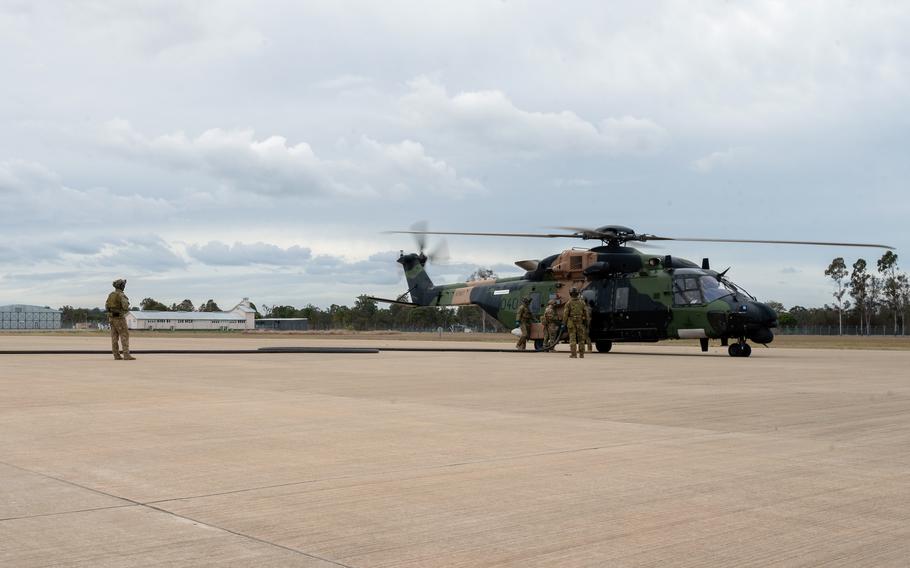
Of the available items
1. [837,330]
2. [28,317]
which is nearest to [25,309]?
[28,317]

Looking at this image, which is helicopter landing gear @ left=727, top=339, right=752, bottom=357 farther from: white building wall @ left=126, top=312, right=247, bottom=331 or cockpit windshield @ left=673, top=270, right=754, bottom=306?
white building wall @ left=126, top=312, right=247, bottom=331

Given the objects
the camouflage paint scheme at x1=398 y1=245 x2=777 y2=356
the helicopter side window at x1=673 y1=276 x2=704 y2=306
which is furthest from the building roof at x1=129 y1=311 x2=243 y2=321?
the helicopter side window at x1=673 y1=276 x2=704 y2=306

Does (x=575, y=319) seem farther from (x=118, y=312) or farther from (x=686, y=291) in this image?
(x=118, y=312)

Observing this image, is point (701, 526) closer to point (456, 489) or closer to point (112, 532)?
point (456, 489)

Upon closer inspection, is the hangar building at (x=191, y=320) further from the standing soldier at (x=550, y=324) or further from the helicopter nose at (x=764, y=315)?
the helicopter nose at (x=764, y=315)

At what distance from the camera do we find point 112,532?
401 cm

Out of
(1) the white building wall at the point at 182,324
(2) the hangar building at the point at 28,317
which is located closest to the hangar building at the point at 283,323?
(1) the white building wall at the point at 182,324

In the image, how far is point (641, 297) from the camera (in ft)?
82.0

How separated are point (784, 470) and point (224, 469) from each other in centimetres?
353

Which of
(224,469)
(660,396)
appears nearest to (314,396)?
(660,396)

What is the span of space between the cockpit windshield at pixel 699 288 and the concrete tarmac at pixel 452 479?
1266 centimetres

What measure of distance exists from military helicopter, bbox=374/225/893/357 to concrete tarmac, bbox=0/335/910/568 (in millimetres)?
12161

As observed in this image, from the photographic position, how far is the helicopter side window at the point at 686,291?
23797 mm

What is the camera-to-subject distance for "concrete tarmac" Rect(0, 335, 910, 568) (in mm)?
3814
